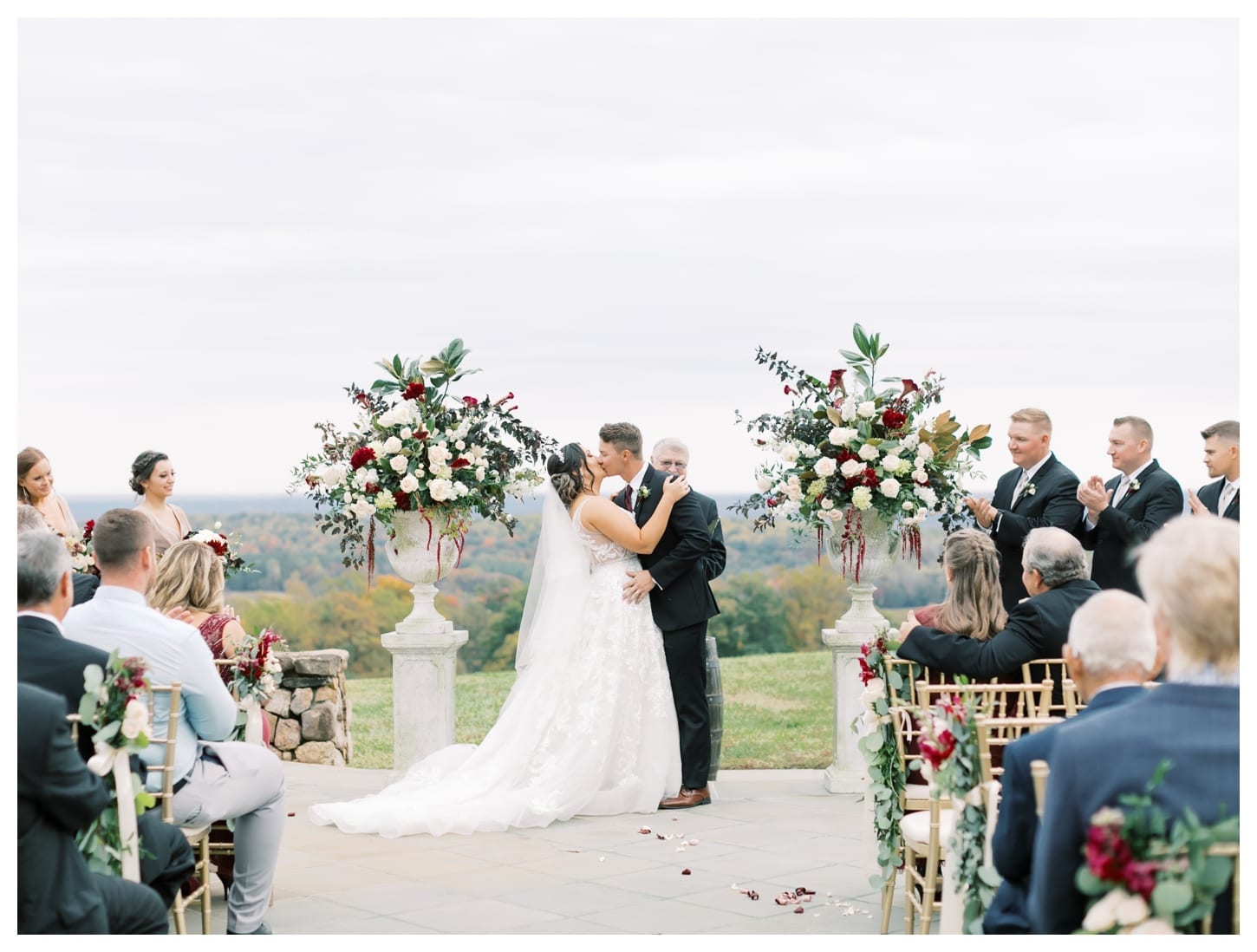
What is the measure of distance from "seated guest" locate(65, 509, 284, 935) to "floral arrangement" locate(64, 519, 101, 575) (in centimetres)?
270

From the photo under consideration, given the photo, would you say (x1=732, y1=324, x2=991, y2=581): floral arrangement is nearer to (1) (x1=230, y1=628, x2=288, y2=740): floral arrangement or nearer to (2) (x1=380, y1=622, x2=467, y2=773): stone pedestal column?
(2) (x1=380, y1=622, x2=467, y2=773): stone pedestal column

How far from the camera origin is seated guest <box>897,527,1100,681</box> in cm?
464

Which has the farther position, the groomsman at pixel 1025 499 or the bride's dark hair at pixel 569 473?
the bride's dark hair at pixel 569 473

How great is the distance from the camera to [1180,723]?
248 centimetres

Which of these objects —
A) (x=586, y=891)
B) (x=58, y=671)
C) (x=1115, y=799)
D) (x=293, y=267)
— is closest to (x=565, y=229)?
(x=293, y=267)

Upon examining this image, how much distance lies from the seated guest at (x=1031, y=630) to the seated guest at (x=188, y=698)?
2.26 metres

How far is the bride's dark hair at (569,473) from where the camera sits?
720cm

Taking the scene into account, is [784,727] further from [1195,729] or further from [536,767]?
[1195,729]

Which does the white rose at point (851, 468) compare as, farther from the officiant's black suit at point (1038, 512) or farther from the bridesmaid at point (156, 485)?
the bridesmaid at point (156, 485)

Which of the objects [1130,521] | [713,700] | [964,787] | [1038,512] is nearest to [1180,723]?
[964,787]

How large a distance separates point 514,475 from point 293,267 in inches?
243

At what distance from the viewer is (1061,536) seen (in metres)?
4.78

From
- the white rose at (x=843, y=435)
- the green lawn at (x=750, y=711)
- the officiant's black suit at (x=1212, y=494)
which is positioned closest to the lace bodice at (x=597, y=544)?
the white rose at (x=843, y=435)

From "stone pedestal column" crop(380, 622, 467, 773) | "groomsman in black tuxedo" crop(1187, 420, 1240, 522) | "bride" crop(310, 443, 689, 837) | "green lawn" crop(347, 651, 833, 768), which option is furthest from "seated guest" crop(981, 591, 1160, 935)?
"green lawn" crop(347, 651, 833, 768)
